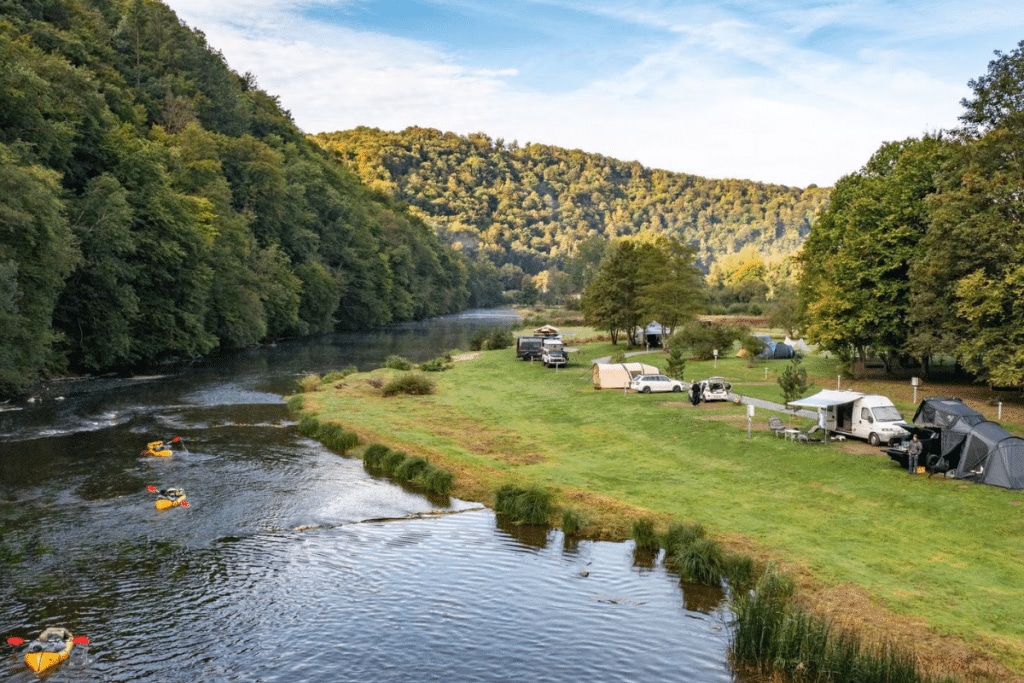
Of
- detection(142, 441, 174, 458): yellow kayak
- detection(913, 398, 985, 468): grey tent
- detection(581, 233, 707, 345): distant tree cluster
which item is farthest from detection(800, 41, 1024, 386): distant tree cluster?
detection(142, 441, 174, 458): yellow kayak

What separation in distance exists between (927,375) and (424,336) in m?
74.3

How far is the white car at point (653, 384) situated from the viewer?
49.7m

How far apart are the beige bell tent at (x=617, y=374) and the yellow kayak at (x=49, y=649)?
3937 cm

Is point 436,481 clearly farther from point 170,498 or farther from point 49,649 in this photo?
point 49,649

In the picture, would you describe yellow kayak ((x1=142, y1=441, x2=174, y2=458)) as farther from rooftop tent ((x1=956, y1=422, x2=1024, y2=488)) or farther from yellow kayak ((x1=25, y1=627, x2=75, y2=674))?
rooftop tent ((x1=956, y1=422, x2=1024, y2=488))

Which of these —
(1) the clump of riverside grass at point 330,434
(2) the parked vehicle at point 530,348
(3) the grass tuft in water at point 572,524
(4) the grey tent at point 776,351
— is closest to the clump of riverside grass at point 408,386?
(1) the clump of riverside grass at point 330,434

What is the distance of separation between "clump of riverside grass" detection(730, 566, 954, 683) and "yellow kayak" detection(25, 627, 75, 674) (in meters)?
12.4

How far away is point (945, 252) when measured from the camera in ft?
131

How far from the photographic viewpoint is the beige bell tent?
2026 inches

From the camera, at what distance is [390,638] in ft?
52.7

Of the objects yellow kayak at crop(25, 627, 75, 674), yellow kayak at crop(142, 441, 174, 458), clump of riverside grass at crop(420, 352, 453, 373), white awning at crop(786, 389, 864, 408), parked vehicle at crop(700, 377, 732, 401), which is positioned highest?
white awning at crop(786, 389, 864, 408)

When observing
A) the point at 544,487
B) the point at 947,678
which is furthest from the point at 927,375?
the point at 947,678

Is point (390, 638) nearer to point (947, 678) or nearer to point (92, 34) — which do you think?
point (947, 678)

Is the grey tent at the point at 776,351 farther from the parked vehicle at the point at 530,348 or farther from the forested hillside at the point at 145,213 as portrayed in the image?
the forested hillside at the point at 145,213
